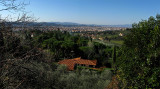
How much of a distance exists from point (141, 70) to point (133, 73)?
1.11 ft

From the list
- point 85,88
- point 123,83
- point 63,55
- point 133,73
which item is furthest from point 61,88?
point 63,55

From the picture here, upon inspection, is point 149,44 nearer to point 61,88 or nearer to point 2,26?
point 2,26

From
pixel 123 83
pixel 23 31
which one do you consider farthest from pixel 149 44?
pixel 23 31

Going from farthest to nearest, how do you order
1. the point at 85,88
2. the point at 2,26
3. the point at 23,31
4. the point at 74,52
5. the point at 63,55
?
the point at 74,52, the point at 63,55, the point at 85,88, the point at 23,31, the point at 2,26

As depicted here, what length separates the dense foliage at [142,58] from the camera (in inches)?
185

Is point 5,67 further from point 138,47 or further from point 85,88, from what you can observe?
point 85,88

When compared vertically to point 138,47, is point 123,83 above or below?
below

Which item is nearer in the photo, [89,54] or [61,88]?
[61,88]

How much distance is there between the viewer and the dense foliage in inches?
185

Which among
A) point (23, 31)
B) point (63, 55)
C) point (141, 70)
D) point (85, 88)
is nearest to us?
point (23, 31)

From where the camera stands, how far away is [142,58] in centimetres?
513

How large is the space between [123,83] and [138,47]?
5.45 feet

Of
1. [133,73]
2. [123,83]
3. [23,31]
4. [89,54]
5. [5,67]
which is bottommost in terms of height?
[89,54]

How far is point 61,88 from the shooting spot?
877 cm
